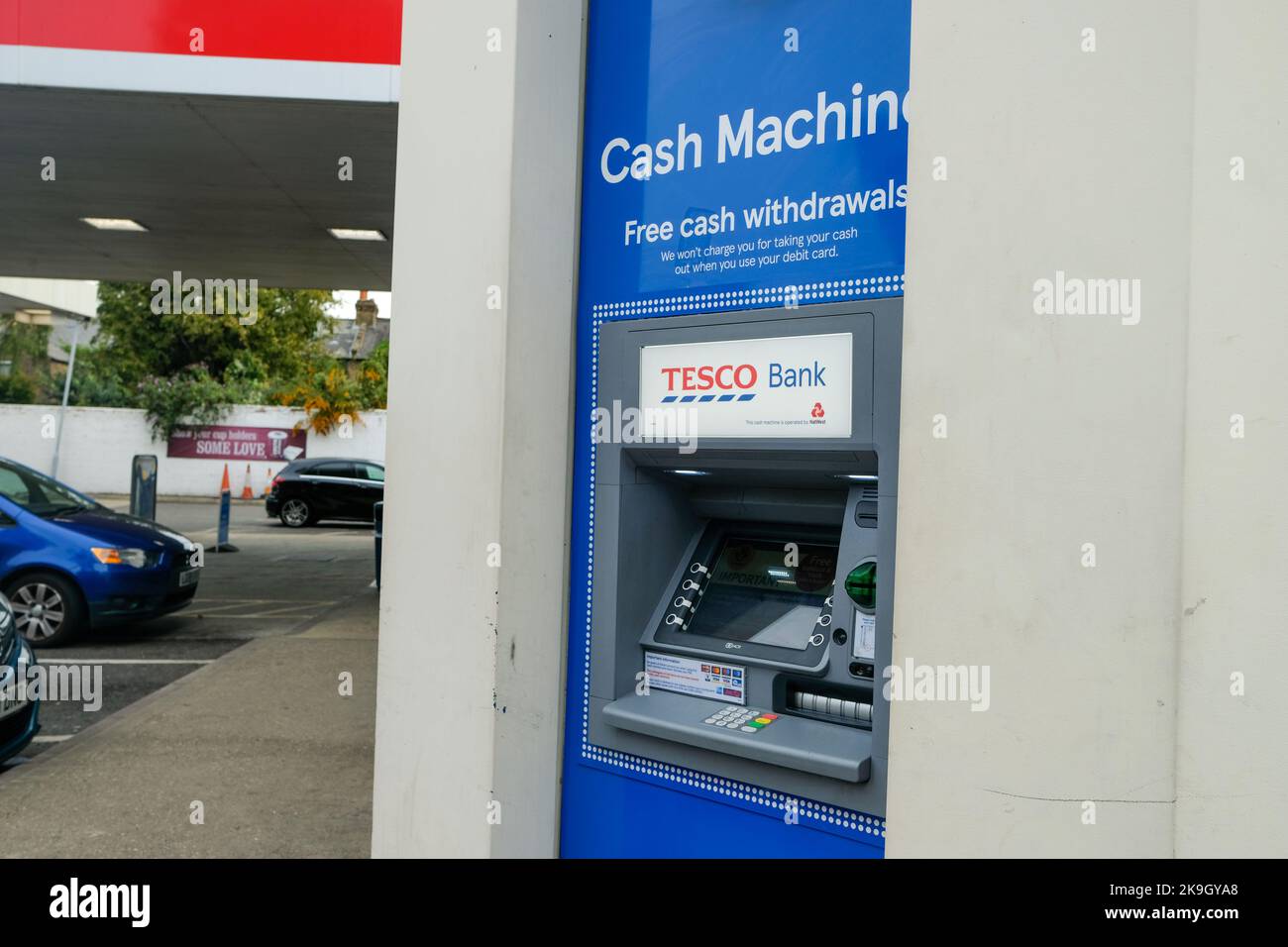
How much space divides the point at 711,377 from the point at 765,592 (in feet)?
1.78

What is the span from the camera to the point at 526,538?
8.16 ft

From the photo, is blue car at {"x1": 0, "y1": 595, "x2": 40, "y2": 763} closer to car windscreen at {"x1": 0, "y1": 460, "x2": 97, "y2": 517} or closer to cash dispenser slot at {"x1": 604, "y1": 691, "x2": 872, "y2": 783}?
car windscreen at {"x1": 0, "y1": 460, "x2": 97, "y2": 517}

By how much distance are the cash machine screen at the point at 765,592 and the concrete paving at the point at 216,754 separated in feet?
7.68

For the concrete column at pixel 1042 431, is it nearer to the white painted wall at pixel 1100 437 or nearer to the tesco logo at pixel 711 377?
the white painted wall at pixel 1100 437

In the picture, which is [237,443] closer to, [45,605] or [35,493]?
[35,493]

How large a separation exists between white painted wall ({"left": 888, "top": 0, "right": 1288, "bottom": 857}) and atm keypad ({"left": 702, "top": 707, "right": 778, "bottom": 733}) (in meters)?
0.49

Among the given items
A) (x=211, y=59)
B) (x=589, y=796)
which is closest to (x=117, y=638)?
(x=211, y=59)

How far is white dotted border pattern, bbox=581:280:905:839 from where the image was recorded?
2.15 m

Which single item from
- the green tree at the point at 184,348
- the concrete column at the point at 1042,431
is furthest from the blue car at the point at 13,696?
the green tree at the point at 184,348

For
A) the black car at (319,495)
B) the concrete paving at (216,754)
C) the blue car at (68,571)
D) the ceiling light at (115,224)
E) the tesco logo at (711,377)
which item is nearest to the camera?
the tesco logo at (711,377)

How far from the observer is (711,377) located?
2.35 metres

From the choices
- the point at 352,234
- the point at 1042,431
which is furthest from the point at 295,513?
the point at 1042,431

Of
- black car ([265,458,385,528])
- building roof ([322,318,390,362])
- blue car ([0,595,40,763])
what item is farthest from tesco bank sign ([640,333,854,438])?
building roof ([322,318,390,362])

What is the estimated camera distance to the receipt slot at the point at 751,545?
2135 mm
